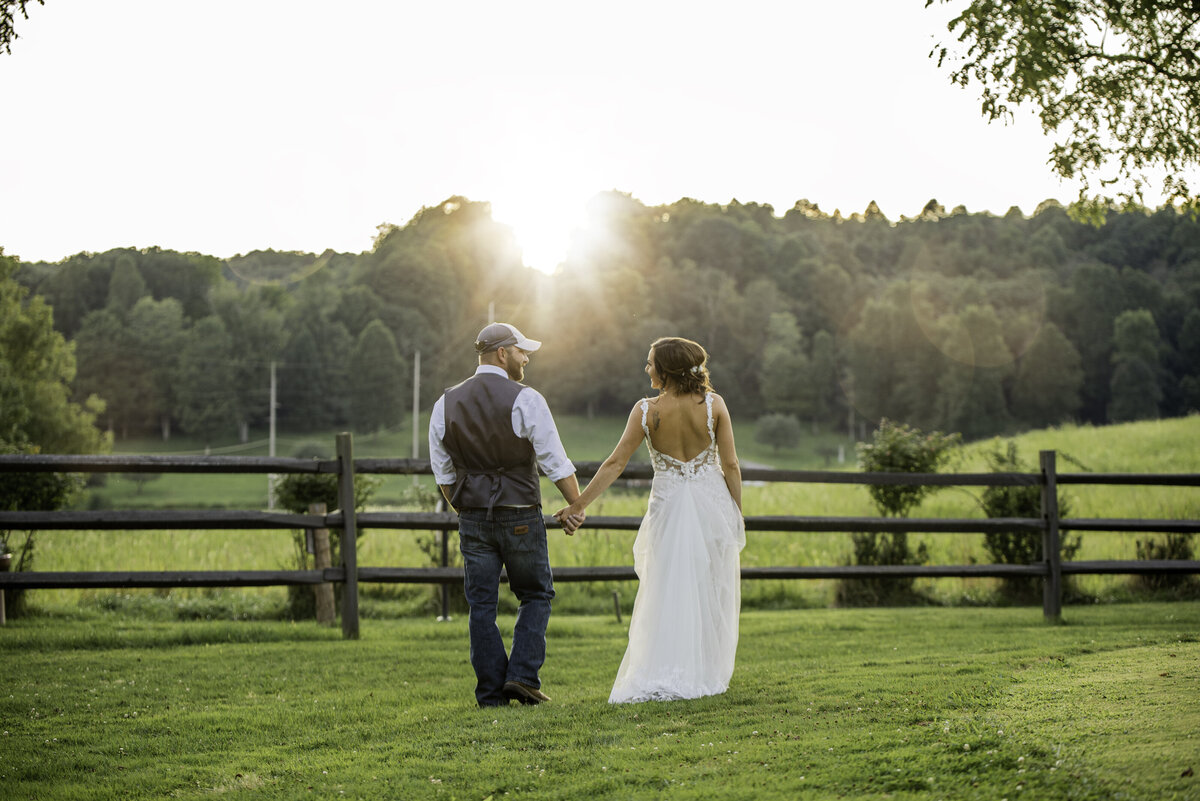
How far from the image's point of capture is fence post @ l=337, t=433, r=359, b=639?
8797mm

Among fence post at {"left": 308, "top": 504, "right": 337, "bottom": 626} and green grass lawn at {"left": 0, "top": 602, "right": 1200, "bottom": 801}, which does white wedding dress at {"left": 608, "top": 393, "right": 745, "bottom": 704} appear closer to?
green grass lawn at {"left": 0, "top": 602, "right": 1200, "bottom": 801}

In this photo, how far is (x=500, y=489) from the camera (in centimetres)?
584

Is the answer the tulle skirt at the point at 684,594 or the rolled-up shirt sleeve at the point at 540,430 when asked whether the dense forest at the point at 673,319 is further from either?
the rolled-up shirt sleeve at the point at 540,430

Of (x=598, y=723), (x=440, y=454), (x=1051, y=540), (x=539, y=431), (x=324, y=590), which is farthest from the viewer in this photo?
(x=324, y=590)

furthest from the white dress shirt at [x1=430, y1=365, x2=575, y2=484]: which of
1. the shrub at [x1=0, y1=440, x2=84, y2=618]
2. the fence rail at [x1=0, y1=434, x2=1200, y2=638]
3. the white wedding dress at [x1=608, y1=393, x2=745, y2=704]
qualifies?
the shrub at [x1=0, y1=440, x2=84, y2=618]

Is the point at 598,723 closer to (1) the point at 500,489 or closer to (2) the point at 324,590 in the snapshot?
(1) the point at 500,489

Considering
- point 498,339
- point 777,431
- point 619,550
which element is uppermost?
point 498,339

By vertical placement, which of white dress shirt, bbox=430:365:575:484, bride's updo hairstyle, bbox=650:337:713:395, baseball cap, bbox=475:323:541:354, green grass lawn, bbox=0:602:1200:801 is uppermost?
baseball cap, bbox=475:323:541:354

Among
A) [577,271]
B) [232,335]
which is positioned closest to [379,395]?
[232,335]

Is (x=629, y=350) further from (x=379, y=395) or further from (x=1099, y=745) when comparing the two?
(x=1099, y=745)

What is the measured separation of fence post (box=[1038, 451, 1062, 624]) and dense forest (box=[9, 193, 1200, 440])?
53.8 metres

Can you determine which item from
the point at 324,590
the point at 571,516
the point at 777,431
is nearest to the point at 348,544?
the point at 324,590

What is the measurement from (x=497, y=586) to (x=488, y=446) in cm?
81

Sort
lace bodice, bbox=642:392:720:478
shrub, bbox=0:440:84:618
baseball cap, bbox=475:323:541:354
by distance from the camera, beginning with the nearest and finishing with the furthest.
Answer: baseball cap, bbox=475:323:541:354 < lace bodice, bbox=642:392:720:478 < shrub, bbox=0:440:84:618
